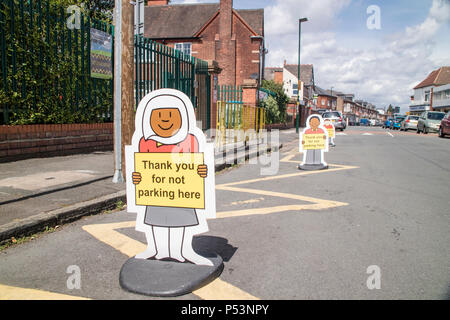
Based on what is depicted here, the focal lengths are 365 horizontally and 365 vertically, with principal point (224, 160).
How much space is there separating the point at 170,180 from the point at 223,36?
34.2m

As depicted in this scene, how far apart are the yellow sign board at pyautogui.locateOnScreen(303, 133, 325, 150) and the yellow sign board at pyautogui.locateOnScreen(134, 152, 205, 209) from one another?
642 centimetres

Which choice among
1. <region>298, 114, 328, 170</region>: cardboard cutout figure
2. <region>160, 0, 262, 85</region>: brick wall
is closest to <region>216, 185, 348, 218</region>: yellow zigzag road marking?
<region>298, 114, 328, 170</region>: cardboard cutout figure

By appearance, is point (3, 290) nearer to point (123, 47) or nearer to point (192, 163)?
point (192, 163)

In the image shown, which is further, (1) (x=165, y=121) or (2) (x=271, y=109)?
(2) (x=271, y=109)

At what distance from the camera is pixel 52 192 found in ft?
17.1

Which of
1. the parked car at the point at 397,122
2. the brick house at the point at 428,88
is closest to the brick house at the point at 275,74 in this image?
the parked car at the point at 397,122

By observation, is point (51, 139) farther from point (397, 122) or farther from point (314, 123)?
point (397, 122)

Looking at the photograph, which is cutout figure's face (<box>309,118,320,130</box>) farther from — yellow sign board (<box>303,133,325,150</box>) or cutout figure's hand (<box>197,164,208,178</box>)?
cutout figure's hand (<box>197,164,208,178</box>)

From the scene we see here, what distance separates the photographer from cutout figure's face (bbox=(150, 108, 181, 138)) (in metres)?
3.03

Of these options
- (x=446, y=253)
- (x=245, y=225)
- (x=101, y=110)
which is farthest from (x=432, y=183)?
(x=101, y=110)

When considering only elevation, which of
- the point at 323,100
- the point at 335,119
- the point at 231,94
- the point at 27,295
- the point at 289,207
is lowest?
the point at 27,295

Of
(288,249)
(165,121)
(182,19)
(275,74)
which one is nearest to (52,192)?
(165,121)

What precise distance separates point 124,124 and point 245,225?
9.23 ft

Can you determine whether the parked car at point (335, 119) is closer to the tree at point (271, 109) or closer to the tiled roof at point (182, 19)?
the tree at point (271, 109)
